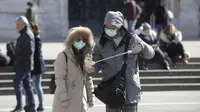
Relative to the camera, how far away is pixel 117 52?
6.22 metres

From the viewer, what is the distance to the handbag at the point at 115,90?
6.11 m

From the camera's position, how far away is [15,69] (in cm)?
958

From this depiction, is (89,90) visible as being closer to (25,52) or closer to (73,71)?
(73,71)

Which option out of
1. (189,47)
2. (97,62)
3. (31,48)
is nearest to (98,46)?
(97,62)

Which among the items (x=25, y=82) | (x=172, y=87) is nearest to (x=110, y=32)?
(x=25, y=82)

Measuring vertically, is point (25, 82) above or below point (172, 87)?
above

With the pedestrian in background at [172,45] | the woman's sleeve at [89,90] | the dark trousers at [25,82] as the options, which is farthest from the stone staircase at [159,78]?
the woman's sleeve at [89,90]

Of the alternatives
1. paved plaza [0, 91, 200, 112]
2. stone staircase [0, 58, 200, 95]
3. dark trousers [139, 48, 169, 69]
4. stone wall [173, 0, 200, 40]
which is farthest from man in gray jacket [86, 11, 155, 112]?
stone wall [173, 0, 200, 40]

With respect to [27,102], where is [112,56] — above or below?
above

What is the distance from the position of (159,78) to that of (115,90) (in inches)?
280

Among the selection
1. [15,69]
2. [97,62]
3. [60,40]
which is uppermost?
[97,62]

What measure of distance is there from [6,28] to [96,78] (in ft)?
25.2

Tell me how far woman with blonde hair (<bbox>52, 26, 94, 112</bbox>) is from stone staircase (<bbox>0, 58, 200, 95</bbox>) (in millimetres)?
6157

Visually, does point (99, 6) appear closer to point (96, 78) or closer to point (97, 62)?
point (96, 78)
